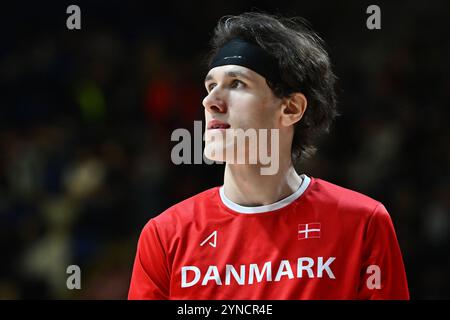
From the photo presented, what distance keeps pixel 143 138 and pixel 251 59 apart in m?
4.46

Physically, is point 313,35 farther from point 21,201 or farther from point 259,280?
point 21,201

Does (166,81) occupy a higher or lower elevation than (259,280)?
higher

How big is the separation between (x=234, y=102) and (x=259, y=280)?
833 millimetres

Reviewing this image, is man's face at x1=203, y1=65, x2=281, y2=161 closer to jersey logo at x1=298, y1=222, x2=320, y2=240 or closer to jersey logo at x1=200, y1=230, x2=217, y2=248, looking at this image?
jersey logo at x1=200, y1=230, x2=217, y2=248

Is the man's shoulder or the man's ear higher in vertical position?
the man's ear

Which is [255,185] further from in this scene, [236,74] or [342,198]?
[236,74]

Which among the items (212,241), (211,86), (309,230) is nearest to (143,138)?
(211,86)

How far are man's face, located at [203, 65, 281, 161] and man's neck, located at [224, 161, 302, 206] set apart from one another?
7.2 inches

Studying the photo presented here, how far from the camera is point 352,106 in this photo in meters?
8.20

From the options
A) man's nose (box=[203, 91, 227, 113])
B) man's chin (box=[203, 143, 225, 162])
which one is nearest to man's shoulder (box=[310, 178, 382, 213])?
man's chin (box=[203, 143, 225, 162])

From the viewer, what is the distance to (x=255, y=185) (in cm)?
378

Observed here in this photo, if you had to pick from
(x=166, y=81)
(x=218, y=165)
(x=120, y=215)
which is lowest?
(x=120, y=215)

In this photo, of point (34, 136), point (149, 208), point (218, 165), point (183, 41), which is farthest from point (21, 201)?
point (183, 41)

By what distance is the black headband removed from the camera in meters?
3.70
